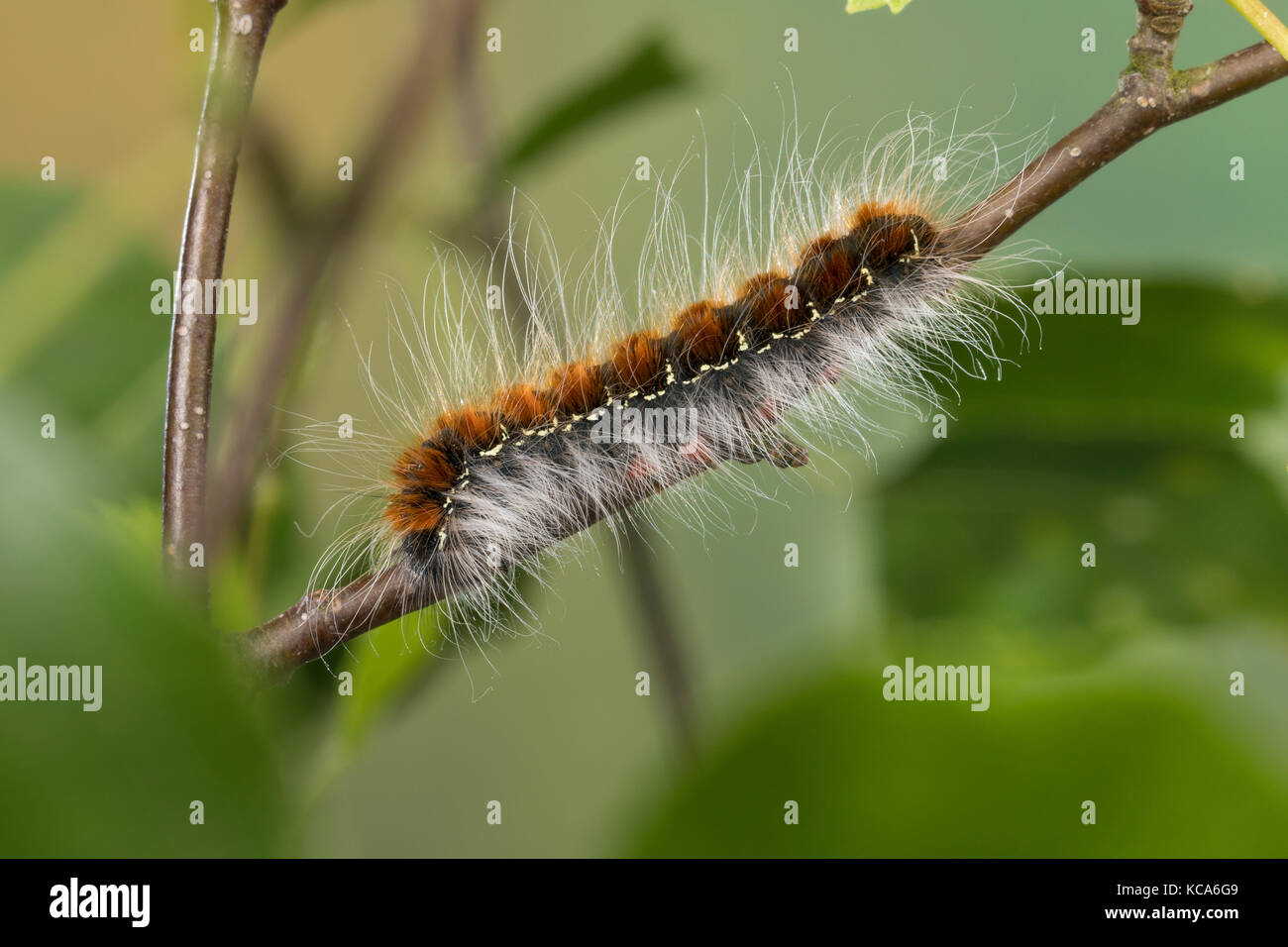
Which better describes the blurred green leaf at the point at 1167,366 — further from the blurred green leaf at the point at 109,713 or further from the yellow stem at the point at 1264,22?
the blurred green leaf at the point at 109,713

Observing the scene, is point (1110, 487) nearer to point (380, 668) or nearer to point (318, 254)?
point (380, 668)

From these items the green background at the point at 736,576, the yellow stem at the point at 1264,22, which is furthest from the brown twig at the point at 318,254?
the yellow stem at the point at 1264,22

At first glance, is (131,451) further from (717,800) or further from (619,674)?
(619,674)

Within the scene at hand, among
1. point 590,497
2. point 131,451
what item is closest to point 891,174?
point 590,497

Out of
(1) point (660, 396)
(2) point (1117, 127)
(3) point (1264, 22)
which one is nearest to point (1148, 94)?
(2) point (1117, 127)

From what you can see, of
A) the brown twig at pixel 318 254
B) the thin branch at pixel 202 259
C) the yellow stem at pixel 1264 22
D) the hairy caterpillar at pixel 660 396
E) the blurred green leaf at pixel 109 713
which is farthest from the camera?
Answer: the brown twig at pixel 318 254

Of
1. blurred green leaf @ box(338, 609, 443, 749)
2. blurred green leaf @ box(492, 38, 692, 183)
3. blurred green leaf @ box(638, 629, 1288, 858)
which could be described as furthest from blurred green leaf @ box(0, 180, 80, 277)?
blurred green leaf @ box(638, 629, 1288, 858)

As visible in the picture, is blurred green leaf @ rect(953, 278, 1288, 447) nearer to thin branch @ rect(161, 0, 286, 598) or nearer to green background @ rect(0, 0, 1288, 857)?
green background @ rect(0, 0, 1288, 857)
